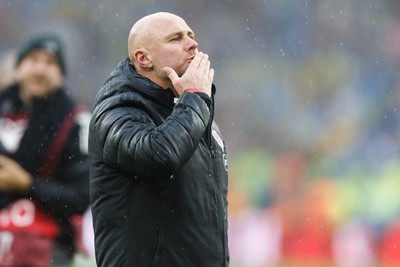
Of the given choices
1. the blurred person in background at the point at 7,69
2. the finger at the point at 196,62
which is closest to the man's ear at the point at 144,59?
the finger at the point at 196,62

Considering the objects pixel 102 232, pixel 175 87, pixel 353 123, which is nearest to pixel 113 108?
pixel 175 87

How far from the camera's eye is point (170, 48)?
8.61 feet

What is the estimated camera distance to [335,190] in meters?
8.70

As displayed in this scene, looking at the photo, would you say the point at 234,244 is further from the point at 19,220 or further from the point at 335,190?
the point at 19,220

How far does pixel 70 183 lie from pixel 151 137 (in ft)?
9.86

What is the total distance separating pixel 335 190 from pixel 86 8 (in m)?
2.79

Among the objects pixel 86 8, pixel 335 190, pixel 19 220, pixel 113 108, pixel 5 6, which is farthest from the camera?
pixel 335 190

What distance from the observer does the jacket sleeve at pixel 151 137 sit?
237 cm

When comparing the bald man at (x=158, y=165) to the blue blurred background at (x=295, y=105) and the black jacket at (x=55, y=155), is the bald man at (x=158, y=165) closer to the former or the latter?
the black jacket at (x=55, y=155)

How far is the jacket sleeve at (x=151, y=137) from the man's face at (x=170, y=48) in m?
0.14

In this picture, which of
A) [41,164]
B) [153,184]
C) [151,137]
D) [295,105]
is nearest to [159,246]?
[153,184]

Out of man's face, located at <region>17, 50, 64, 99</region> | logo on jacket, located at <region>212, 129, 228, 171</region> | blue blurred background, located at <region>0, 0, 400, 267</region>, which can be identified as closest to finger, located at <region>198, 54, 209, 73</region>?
logo on jacket, located at <region>212, 129, 228, 171</region>

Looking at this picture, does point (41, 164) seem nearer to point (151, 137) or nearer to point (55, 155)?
point (55, 155)

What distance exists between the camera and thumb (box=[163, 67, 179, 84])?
2.57 meters
